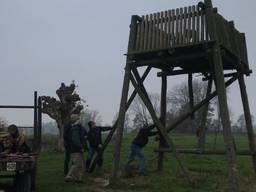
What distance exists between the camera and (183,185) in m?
11.5

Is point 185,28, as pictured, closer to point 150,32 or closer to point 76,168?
point 150,32

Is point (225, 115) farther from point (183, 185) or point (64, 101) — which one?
point (64, 101)

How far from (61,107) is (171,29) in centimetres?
1253

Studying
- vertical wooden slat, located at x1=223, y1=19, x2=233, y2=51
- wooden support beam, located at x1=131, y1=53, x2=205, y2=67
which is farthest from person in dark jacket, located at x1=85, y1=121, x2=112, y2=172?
vertical wooden slat, located at x1=223, y1=19, x2=233, y2=51

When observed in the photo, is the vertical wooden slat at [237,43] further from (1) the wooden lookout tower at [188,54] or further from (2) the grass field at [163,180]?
(2) the grass field at [163,180]

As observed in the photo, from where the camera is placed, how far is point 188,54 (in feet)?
39.7

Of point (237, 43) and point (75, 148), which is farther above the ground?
point (237, 43)

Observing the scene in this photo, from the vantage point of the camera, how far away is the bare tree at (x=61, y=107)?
934 inches

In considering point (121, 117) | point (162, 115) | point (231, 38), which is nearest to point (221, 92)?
point (231, 38)

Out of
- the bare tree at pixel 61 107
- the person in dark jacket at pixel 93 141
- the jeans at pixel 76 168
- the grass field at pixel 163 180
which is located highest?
the bare tree at pixel 61 107

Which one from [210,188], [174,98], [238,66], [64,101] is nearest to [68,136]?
[210,188]

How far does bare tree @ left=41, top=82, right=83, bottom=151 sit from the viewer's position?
23.7 metres

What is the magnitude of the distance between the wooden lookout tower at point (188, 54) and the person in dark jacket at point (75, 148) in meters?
0.94

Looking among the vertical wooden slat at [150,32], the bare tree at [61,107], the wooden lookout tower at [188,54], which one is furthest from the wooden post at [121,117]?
the bare tree at [61,107]
